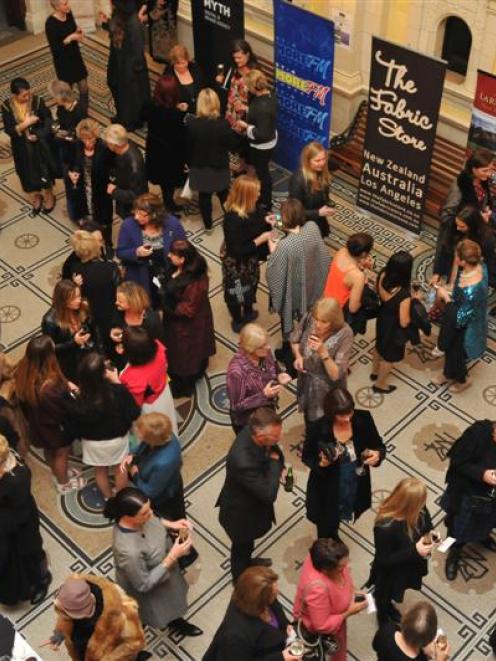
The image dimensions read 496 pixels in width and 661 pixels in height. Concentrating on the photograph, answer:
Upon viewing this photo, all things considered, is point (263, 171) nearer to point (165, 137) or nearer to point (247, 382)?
point (165, 137)

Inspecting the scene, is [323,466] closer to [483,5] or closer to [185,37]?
[483,5]

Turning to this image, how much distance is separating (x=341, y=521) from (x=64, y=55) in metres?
6.27

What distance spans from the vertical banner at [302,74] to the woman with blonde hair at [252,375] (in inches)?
142

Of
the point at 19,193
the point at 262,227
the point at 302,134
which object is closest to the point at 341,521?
the point at 262,227

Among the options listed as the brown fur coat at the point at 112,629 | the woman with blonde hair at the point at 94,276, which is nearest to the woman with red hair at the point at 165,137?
the woman with blonde hair at the point at 94,276

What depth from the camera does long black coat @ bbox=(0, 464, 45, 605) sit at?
16.7 feet

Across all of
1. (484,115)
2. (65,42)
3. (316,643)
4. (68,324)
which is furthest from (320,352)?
(65,42)

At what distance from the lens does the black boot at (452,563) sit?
5934 mm

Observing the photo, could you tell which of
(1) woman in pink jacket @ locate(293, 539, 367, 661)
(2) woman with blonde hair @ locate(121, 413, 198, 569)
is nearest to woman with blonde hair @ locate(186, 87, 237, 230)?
(2) woman with blonde hair @ locate(121, 413, 198, 569)

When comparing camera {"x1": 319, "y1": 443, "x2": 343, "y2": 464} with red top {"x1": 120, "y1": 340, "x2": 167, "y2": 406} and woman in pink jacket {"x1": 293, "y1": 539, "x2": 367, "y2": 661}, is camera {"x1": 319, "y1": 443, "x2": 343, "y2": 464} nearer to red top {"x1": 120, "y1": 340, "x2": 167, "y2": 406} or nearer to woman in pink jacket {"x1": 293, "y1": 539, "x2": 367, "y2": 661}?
woman in pink jacket {"x1": 293, "y1": 539, "x2": 367, "y2": 661}

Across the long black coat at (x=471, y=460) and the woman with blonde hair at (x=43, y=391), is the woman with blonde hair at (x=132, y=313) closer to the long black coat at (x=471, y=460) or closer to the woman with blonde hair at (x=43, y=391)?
the woman with blonde hair at (x=43, y=391)

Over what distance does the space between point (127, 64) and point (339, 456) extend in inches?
235

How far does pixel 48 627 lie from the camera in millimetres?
5738

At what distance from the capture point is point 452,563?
5.95 m
